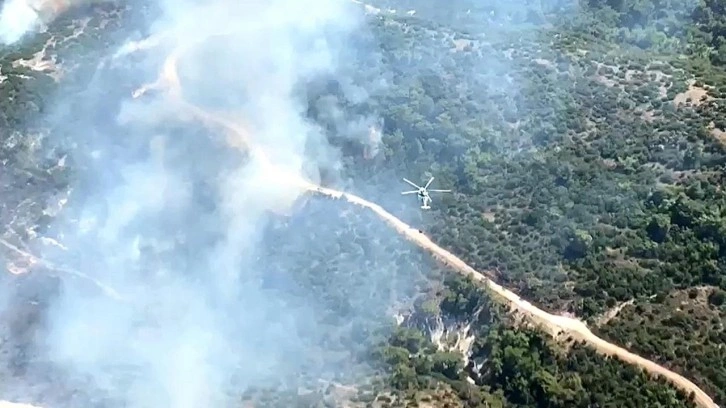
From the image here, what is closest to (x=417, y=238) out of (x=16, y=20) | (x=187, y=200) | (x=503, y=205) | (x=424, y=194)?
(x=424, y=194)

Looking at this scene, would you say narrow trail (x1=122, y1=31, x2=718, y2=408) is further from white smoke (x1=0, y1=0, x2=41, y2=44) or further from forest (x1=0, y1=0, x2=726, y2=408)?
white smoke (x1=0, y1=0, x2=41, y2=44)

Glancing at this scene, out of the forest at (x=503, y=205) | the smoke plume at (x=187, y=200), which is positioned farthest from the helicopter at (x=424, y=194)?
the smoke plume at (x=187, y=200)

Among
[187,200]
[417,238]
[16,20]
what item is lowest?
[417,238]

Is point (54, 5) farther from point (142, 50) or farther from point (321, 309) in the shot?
point (321, 309)

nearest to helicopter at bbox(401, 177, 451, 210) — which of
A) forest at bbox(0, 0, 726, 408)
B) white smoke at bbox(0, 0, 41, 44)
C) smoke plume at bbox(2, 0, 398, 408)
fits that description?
forest at bbox(0, 0, 726, 408)

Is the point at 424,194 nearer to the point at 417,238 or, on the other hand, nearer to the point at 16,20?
the point at 417,238
